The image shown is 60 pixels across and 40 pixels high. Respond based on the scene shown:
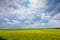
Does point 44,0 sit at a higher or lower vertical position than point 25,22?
higher

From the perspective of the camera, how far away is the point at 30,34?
12.8 feet

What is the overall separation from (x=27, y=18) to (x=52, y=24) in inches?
20.3

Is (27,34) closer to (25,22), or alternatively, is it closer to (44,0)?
(25,22)

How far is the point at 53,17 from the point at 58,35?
373 millimetres

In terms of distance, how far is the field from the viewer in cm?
387

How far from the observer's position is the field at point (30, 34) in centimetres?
387

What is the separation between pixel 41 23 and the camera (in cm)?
394

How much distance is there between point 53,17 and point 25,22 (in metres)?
0.57

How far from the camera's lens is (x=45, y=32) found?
3.95 meters

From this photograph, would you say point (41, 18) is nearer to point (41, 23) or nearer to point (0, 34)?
point (41, 23)

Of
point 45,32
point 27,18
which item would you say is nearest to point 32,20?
point 27,18

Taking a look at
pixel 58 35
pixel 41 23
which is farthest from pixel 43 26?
pixel 58 35

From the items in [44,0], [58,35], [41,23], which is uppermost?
[44,0]

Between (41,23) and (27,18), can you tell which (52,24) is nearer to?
(41,23)
